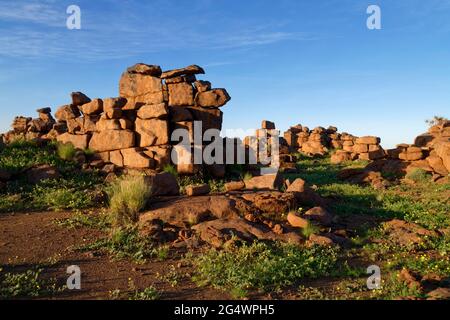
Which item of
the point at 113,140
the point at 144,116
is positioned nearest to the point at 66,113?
the point at 113,140

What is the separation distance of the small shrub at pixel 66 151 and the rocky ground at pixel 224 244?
2.94 meters

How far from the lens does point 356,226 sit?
12.3 m

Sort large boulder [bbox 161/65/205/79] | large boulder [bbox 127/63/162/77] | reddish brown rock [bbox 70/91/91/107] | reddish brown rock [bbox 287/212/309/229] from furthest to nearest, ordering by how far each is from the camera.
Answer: reddish brown rock [bbox 70/91/91/107], large boulder [bbox 127/63/162/77], large boulder [bbox 161/65/205/79], reddish brown rock [bbox 287/212/309/229]

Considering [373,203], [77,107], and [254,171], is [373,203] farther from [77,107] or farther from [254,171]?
[77,107]

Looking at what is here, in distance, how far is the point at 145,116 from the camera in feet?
65.9

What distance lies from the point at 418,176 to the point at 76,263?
18934 millimetres

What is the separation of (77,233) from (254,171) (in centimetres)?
1238

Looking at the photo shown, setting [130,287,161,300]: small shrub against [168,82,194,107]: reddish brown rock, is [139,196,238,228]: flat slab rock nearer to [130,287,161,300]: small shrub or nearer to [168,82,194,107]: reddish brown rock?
[130,287,161,300]: small shrub

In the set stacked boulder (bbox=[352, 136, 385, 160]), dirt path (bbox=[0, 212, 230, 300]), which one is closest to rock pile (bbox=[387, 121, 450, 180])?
stacked boulder (bbox=[352, 136, 385, 160])

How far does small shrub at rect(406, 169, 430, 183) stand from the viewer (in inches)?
883

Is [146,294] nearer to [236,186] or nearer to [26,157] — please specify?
[236,186]

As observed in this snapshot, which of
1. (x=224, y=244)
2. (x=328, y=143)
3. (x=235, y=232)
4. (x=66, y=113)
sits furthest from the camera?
(x=328, y=143)

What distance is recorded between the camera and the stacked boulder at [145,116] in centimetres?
1973

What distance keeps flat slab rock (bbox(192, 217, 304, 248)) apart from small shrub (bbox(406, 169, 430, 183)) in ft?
46.5
